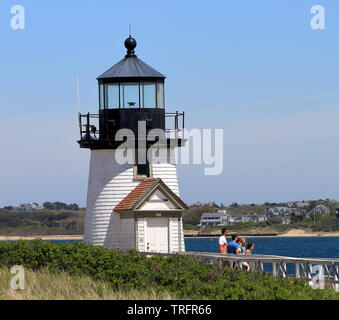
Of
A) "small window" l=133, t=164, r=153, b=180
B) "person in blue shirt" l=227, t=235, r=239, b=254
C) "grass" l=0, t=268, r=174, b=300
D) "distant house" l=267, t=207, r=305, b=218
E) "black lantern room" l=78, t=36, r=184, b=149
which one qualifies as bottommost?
"grass" l=0, t=268, r=174, b=300

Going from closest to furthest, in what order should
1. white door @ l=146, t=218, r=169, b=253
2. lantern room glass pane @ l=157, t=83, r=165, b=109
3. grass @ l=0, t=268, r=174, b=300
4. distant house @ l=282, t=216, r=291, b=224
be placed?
grass @ l=0, t=268, r=174, b=300 < white door @ l=146, t=218, r=169, b=253 < lantern room glass pane @ l=157, t=83, r=165, b=109 < distant house @ l=282, t=216, r=291, b=224

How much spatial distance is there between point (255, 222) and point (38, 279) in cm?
13761

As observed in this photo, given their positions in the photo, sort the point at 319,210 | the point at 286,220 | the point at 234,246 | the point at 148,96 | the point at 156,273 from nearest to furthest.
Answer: the point at 156,273 < the point at 234,246 < the point at 148,96 < the point at 286,220 < the point at 319,210

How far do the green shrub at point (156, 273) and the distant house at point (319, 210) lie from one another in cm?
14337

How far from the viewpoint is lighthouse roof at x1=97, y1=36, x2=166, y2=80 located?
3206 cm

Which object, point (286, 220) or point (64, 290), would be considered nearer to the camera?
point (64, 290)

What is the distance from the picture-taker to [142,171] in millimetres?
32594

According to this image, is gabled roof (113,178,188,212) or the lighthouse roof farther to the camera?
the lighthouse roof

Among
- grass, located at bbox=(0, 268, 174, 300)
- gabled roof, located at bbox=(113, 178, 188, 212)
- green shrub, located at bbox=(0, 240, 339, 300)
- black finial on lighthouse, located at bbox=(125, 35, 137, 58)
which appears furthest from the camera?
black finial on lighthouse, located at bbox=(125, 35, 137, 58)

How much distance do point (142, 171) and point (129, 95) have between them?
2601 millimetres

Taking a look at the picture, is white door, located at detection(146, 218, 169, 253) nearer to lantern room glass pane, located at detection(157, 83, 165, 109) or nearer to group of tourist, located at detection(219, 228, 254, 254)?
group of tourist, located at detection(219, 228, 254, 254)

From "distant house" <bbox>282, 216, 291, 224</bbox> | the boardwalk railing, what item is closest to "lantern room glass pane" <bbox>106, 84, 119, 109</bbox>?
the boardwalk railing

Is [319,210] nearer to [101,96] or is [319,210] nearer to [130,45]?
[130,45]

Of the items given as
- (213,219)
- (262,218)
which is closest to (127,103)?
(213,219)
